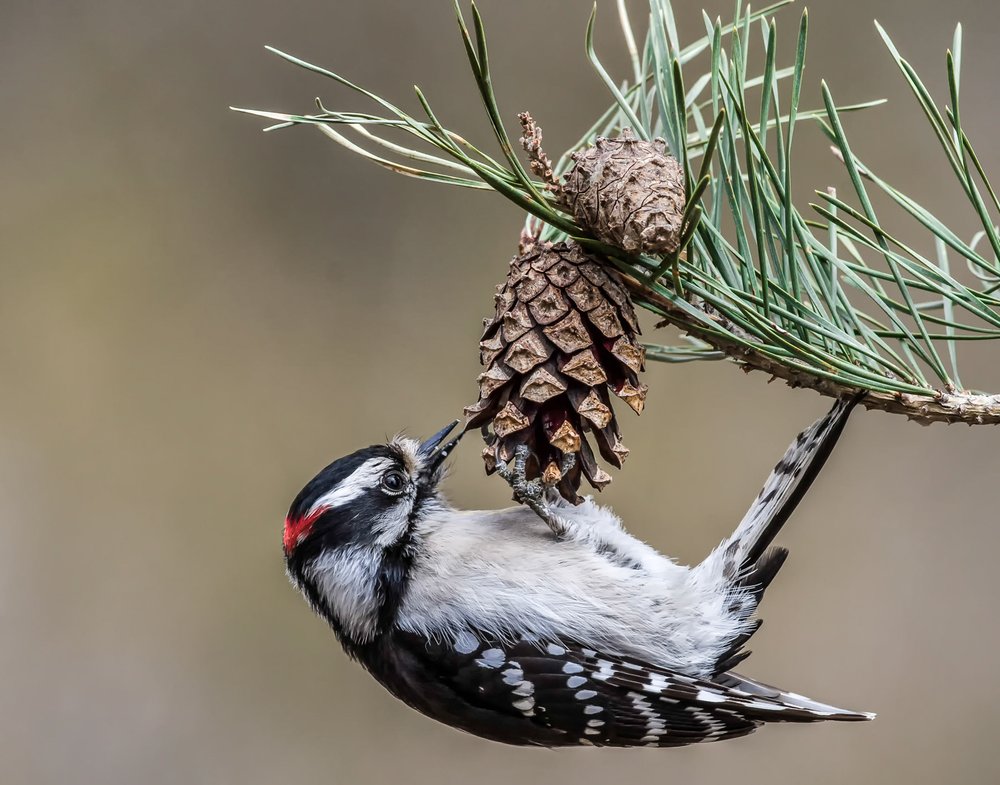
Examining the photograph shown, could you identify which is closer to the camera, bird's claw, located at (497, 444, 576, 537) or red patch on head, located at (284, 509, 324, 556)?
bird's claw, located at (497, 444, 576, 537)

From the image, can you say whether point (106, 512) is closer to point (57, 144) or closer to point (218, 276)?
point (218, 276)

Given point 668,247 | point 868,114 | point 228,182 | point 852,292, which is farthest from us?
point 228,182

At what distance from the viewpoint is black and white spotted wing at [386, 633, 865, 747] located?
1.54m

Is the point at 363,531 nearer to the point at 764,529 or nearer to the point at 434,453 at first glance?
the point at 434,453

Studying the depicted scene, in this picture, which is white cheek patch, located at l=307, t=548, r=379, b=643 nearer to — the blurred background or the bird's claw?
the bird's claw

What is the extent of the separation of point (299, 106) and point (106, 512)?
141 centimetres

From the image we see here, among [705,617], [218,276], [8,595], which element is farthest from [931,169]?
[8,595]

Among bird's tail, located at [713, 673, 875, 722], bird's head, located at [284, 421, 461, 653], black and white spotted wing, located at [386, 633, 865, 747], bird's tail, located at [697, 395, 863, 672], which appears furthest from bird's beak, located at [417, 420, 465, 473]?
bird's tail, located at [713, 673, 875, 722]

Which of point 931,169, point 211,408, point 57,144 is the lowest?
point 211,408

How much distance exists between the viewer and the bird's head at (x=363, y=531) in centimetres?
157

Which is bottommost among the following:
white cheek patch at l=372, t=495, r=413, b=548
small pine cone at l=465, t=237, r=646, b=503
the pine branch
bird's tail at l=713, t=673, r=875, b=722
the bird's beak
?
bird's tail at l=713, t=673, r=875, b=722

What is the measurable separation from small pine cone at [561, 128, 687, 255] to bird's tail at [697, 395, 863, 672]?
531mm

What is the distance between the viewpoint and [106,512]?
3.07 m

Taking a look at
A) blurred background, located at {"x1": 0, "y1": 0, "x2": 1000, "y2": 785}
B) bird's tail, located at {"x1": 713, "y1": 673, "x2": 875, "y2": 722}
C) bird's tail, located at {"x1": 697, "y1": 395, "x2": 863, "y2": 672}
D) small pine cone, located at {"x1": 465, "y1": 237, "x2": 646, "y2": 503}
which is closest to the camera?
small pine cone, located at {"x1": 465, "y1": 237, "x2": 646, "y2": 503}
